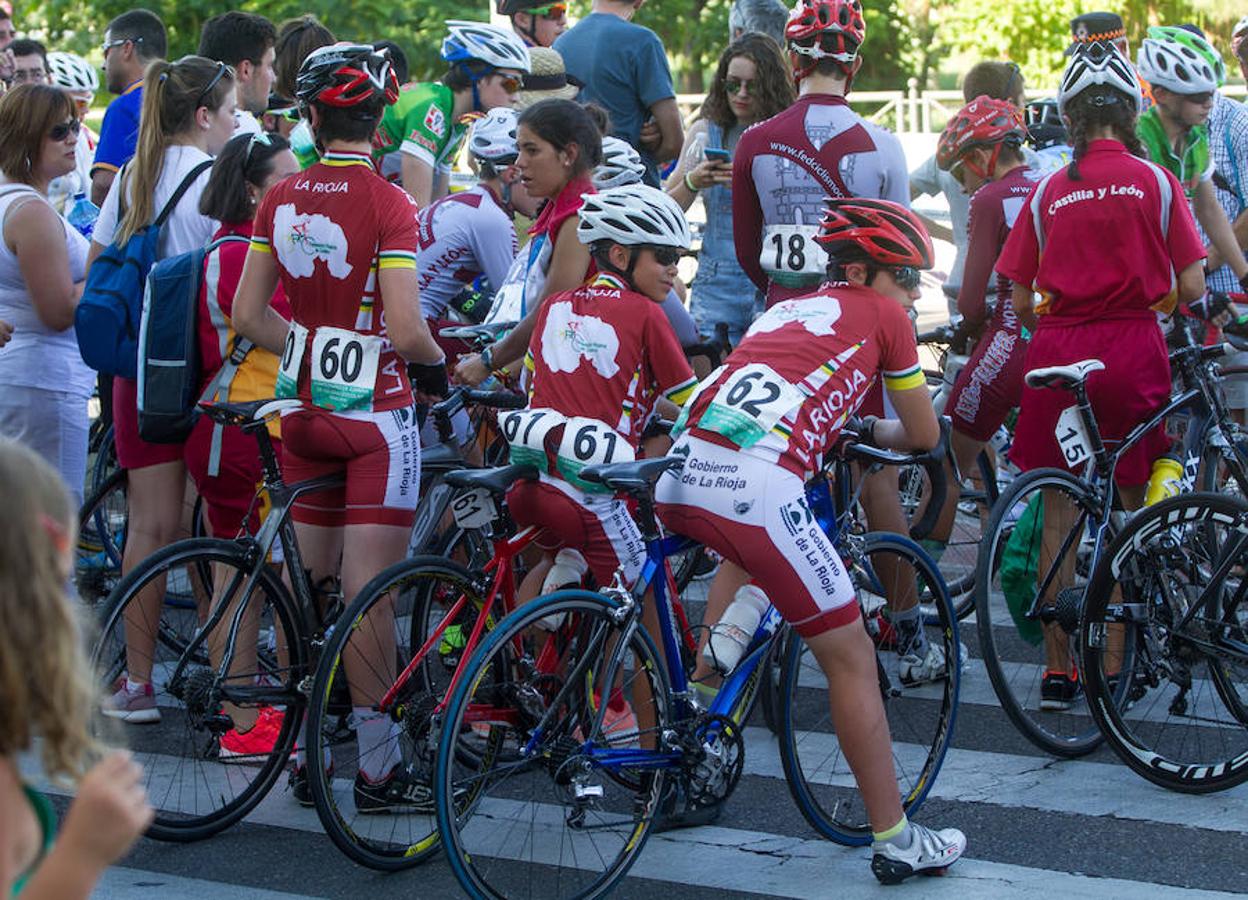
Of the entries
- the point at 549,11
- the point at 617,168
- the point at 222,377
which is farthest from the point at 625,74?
the point at 222,377

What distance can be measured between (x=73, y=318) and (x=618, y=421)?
8.46 feet

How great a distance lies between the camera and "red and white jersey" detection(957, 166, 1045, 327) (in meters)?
7.48

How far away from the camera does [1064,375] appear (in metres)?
6.09

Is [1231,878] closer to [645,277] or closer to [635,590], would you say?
[635,590]

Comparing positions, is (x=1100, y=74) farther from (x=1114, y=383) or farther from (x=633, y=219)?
(x=633, y=219)

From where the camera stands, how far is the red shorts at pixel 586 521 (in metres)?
5.32

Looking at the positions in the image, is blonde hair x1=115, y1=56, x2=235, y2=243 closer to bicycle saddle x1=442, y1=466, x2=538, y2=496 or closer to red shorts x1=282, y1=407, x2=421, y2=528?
red shorts x1=282, y1=407, x2=421, y2=528

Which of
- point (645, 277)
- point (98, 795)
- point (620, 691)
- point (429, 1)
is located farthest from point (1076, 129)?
point (429, 1)

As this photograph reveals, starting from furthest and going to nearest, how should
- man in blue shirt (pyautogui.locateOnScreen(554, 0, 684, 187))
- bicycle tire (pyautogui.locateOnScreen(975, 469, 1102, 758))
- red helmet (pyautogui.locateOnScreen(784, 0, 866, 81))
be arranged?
man in blue shirt (pyautogui.locateOnScreen(554, 0, 684, 187)), red helmet (pyautogui.locateOnScreen(784, 0, 866, 81)), bicycle tire (pyautogui.locateOnScreen(975, 469, 1102, 758))

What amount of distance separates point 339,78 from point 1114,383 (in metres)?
2.79

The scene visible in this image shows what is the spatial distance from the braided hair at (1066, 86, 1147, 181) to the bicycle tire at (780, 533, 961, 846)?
165cm

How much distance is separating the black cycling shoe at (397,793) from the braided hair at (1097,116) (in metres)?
3.02

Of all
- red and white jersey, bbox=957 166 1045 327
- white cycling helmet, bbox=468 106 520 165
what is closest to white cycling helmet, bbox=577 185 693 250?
white cycling helmet, bbox=468 106 520 165

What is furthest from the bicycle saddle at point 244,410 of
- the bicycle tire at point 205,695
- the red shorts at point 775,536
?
the red shorts at point 775,536
